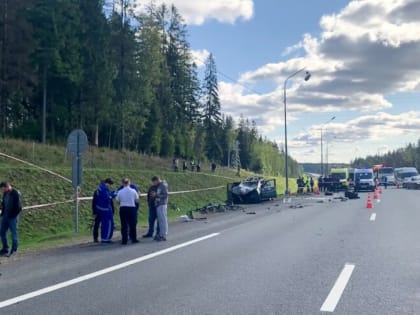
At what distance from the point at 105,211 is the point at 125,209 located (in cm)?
76

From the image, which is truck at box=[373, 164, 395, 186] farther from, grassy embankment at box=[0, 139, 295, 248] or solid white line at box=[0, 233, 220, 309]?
solid white line at box=[0, 233, 220, 309]

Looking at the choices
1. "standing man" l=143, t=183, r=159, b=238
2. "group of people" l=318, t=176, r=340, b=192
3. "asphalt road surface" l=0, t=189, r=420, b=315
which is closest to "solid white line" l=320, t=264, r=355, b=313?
"asphalt road surface" l=0, t=189, r=420, b=315

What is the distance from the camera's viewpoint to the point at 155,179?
1438 cm

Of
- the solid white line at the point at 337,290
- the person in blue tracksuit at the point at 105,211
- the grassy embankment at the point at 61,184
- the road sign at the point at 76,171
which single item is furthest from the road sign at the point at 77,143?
the solid white line at the point at 337,290

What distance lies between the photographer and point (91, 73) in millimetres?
44062

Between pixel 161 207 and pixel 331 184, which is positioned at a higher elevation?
pixel 331 184

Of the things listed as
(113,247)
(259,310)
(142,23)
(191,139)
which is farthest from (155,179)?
(191,139)

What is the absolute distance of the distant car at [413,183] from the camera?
58.5m

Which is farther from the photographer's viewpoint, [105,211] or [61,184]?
[61,184]

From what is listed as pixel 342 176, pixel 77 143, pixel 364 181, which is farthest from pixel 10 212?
pixel 364 181

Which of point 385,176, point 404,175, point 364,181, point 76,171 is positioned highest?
point 404,175

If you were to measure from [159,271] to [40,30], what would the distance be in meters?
34.5

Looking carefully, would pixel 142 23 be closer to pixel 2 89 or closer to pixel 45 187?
pixel 2 89

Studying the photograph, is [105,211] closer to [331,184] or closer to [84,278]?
[84,278]
